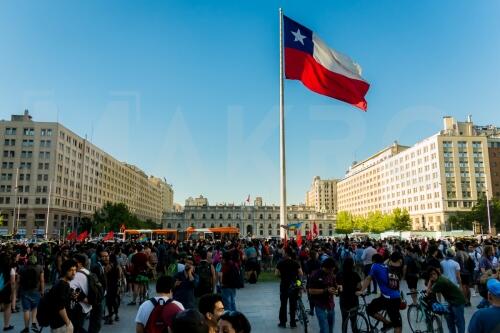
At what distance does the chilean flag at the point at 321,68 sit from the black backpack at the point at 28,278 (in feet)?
52.1

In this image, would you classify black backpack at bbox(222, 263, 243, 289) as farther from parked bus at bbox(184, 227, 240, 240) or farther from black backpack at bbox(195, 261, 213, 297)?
parked bus at bbox(184, 227, 240, 240)

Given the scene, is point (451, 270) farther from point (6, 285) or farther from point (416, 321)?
point (6, 285)

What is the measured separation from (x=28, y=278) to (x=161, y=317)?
6.69m

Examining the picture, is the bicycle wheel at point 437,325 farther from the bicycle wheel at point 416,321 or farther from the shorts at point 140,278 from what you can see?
the shorts at point 140,278

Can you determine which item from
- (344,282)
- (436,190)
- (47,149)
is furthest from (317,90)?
(436,190)

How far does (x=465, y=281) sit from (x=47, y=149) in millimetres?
88104

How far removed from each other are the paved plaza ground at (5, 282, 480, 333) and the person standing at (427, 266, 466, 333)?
1629 millimetres

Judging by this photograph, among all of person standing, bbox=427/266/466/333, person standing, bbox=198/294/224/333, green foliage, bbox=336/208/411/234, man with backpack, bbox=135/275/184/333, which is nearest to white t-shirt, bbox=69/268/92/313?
man with backpack, bbox=135/275/184/333

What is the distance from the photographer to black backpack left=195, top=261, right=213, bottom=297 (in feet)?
30.7

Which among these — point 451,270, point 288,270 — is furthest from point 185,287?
point 451,270

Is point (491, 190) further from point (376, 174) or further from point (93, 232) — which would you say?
point (93, 232)

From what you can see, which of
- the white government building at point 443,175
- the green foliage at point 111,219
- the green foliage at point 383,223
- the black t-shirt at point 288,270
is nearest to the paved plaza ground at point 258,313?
the black t-shirt at point 288,270

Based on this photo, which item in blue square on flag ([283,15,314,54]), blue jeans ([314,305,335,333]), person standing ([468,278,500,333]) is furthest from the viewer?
blue square on flag ([283,15,314,54])

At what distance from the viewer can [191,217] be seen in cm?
16025
